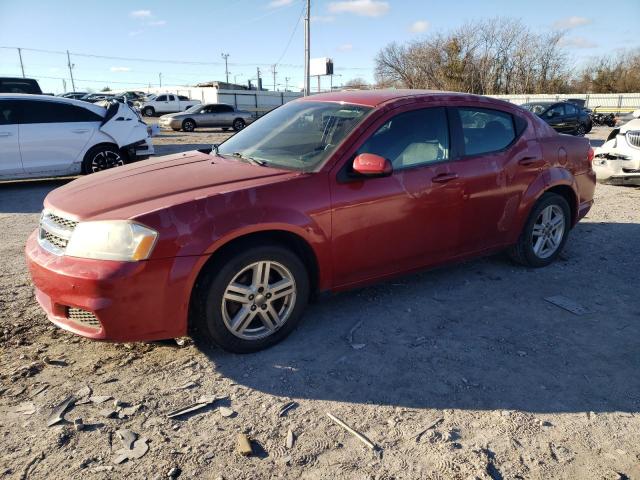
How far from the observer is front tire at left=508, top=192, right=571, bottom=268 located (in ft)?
15.7

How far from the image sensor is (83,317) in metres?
2.97

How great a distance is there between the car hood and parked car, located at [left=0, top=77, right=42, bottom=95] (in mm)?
14065

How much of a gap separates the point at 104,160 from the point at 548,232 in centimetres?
780

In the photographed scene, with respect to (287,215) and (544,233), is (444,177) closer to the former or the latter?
(287,215)

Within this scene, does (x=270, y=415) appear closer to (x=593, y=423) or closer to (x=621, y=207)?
(x=593, y=423)

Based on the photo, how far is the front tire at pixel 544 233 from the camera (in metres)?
4.79

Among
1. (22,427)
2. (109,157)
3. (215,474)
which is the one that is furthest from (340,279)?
(109,157)

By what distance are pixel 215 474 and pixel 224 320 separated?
1.05 m

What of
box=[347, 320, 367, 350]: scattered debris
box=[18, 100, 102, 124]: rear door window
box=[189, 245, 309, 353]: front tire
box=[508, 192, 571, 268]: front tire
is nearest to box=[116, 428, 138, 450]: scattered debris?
box=[189, 245, 309, 353]: front tire

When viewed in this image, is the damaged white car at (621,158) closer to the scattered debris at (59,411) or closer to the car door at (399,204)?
the car door at (399,204)

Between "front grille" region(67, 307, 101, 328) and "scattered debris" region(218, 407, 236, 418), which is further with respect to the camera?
"front grille" region(67, 307, 101, 328)

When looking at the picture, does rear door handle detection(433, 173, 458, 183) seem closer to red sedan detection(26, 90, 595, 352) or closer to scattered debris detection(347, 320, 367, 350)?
red sedan detection(26, 90, 595, 352)

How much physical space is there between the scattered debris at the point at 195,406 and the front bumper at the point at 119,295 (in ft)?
1.45

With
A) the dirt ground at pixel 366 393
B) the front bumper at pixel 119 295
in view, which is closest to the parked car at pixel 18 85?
the dirt ground at pixel 366 393
